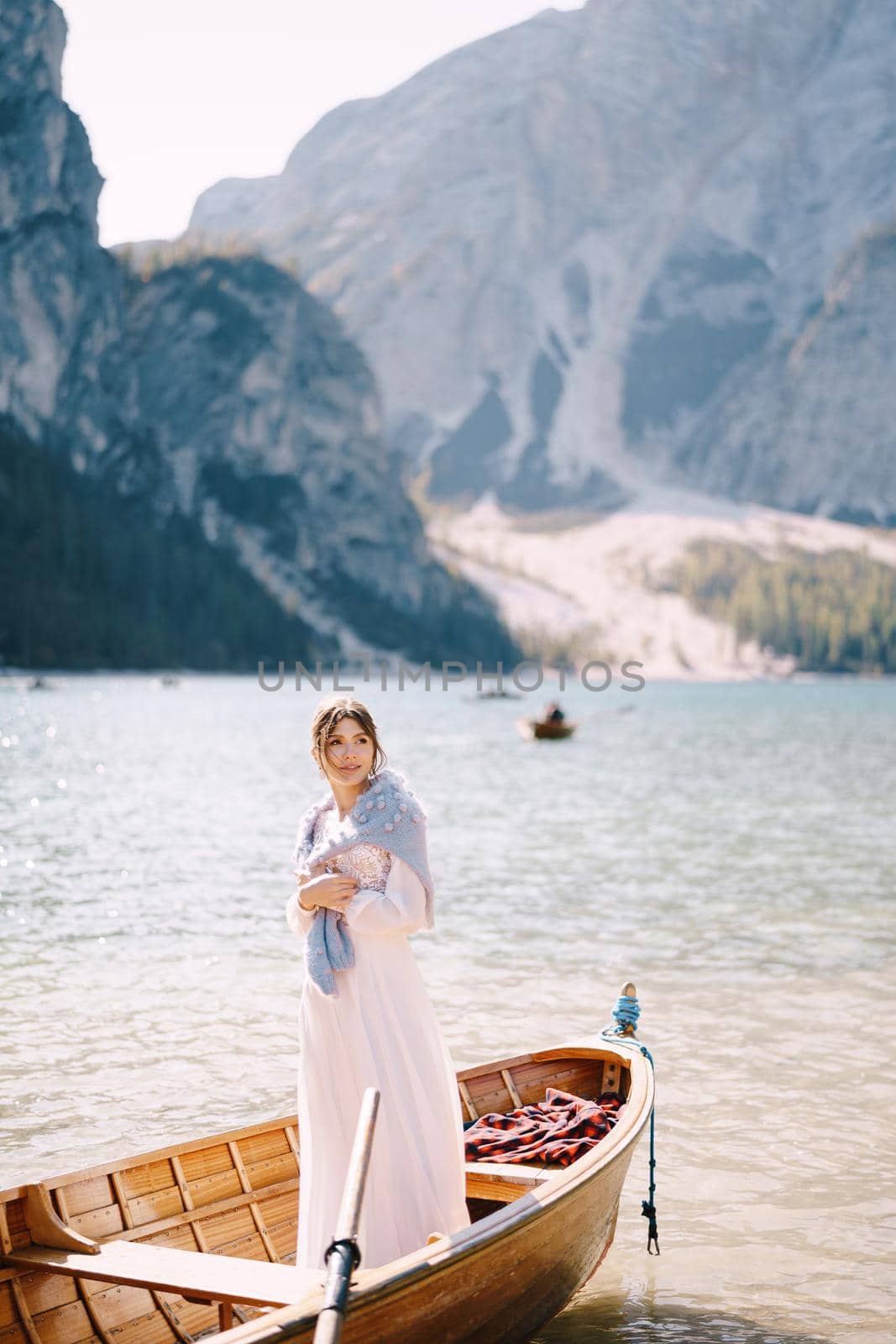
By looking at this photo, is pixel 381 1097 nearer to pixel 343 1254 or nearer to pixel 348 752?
pixel 343 1254

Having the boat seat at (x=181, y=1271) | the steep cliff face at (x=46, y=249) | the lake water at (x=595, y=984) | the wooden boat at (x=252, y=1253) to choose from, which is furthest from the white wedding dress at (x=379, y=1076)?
the steep cliff face at (x=46, y=249)

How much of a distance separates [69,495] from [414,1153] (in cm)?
17347

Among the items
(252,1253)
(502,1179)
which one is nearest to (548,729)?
(502,1179)

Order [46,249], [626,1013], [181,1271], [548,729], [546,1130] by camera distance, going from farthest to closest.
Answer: [46,249]
[548,729]
[626,1013]
[546,1130]
[181,1271]

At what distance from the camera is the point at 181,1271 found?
6656 mm

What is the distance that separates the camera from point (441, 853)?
3075 cm

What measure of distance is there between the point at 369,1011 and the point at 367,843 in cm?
85

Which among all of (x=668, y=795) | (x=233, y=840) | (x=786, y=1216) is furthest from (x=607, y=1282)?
Answer: (x=668, y=795)

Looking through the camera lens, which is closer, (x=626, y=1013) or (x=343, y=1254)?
(x=343, y=1254)

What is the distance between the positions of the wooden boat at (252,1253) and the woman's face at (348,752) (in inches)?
90.2

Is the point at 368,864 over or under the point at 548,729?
over

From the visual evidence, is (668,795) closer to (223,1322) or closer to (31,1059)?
(31,1059)

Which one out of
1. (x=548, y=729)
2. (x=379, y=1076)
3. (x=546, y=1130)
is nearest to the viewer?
(x=379, y=1076)

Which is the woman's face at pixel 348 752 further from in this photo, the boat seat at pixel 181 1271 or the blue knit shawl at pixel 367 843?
the boat seat at pixel 181 1271
